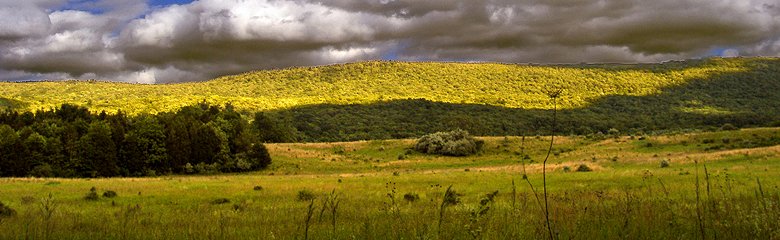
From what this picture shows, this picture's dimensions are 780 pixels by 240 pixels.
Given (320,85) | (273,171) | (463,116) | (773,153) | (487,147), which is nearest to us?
(773,153)

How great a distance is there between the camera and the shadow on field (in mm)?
116500

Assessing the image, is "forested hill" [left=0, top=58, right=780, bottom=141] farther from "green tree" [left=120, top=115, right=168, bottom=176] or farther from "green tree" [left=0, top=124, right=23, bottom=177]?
"green tree" [left=0, top=124, right=23, bottom=177]

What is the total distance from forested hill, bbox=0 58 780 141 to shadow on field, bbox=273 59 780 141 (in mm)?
256

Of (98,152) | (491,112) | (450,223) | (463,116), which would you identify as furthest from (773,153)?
(491,112)

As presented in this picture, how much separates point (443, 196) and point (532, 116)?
11896 cm

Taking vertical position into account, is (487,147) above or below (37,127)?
below

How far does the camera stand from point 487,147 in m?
70.6

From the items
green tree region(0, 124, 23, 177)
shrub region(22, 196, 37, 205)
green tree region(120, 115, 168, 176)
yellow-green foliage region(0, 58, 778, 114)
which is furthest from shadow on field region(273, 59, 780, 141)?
shrub region(22, 196, 37, 205)

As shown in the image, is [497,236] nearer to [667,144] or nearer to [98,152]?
[98,152]

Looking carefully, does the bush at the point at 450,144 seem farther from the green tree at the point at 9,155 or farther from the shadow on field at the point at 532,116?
the green tree at the point at 9,155

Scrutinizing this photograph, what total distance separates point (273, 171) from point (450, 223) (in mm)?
48536

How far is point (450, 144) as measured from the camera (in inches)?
2650

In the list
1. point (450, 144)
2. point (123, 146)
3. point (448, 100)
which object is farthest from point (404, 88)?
point (123, 146)

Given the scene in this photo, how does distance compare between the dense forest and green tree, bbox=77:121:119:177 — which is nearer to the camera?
the dense forest
